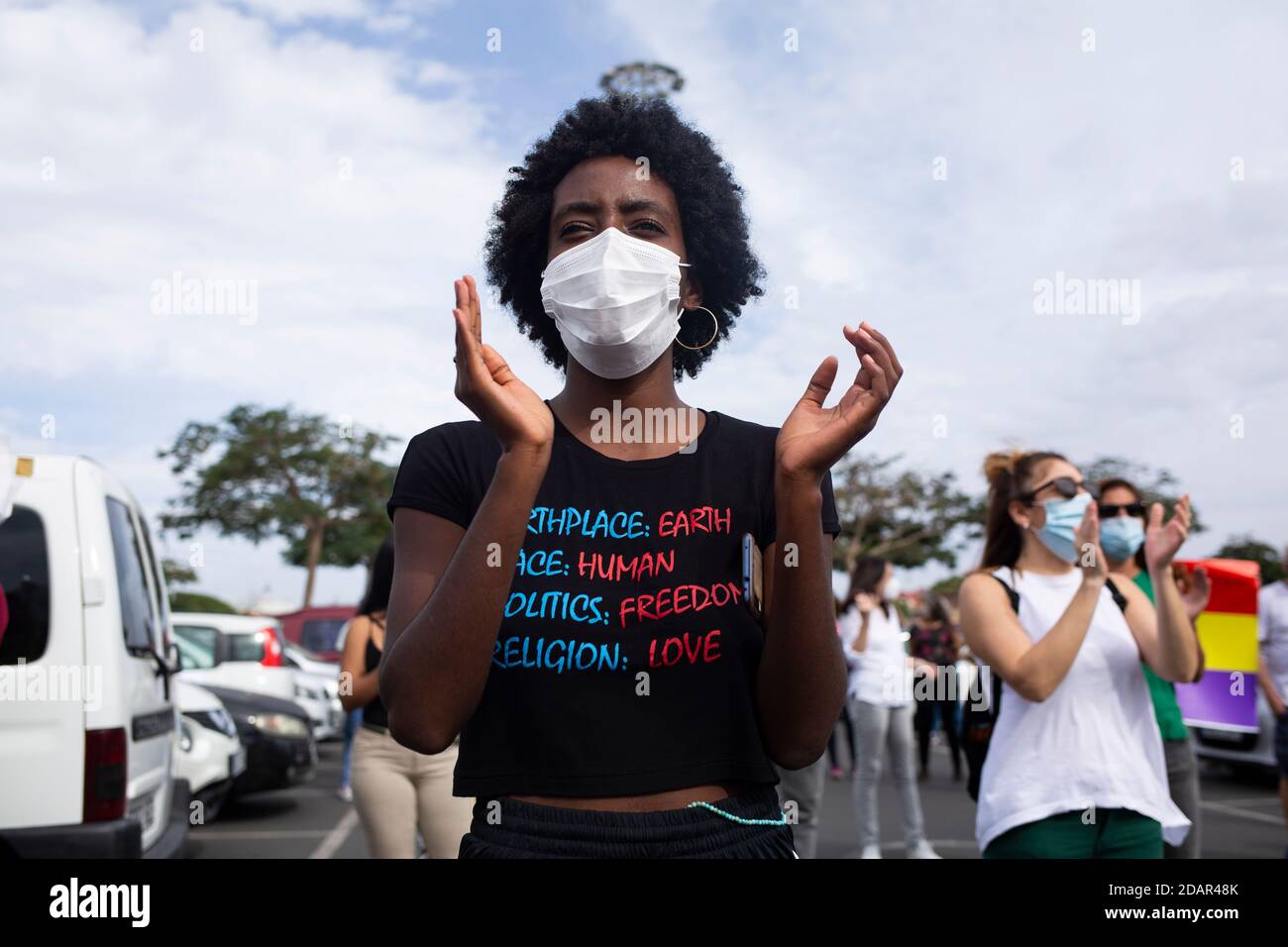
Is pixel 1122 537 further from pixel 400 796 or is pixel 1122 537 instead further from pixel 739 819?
pixel 739 819

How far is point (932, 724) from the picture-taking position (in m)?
12.9

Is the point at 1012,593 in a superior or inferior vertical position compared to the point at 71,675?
superior

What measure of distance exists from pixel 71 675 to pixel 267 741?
547cm

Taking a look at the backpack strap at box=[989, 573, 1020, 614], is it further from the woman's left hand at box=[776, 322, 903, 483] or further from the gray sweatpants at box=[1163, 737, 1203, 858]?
the woman's left hand at box=[776, 322, 903, 483]

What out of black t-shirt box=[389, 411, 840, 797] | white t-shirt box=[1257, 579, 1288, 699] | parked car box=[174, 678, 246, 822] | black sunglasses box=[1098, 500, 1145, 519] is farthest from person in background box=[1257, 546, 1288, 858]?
parked car box=[174, 678, 246, 822]

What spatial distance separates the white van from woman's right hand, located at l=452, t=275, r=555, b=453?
2.63 meters

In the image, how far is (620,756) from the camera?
1.58m

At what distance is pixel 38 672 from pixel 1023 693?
3238 millimetres

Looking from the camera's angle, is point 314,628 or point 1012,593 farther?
point 314,628

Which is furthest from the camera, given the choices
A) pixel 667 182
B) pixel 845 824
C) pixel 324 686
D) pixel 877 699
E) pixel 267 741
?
pixel 324 686

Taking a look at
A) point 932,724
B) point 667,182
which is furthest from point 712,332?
point 932,724

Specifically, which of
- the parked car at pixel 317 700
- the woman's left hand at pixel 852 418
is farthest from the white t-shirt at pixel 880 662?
the parked car at pixel 317 700

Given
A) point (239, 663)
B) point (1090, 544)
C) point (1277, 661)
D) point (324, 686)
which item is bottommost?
point (324, 686)

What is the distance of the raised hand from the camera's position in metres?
3.21
